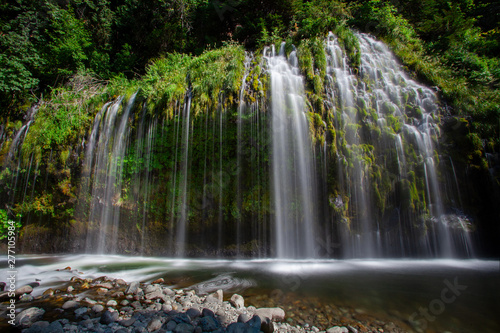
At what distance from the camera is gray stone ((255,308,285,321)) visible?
2812mm

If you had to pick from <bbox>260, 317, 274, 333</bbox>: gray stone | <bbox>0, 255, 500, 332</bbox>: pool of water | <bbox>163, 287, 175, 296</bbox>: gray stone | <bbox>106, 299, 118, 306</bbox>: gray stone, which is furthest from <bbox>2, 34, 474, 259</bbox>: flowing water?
<bbox>260, 317, 274, 333</bbox>: gray stone

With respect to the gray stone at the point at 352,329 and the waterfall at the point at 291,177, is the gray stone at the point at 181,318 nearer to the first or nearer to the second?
the gray stone at the point at 352,329

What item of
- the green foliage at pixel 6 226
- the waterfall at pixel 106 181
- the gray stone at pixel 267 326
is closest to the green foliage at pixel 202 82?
the waterfall at pixel 106 181

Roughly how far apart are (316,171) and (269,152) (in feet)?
4.70

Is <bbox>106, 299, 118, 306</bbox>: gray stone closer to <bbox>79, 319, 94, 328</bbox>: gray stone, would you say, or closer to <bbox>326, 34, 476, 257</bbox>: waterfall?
<bbox>79, 319, 94, 328</bbox>: gray stone

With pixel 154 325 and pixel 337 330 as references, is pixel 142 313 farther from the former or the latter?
pixel 337 330

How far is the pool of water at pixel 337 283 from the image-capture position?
2.97 m

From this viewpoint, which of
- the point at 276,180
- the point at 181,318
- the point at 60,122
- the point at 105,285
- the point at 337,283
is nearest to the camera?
the point at 181,318

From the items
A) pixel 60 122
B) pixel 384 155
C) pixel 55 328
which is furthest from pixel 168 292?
pixel 60 122

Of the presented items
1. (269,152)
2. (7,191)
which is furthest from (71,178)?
(269,152)

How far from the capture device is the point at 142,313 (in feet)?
9.36

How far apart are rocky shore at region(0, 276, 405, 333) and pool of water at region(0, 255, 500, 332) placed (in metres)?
0.26

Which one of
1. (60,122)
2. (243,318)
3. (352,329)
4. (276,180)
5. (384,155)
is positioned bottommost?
(352,329)

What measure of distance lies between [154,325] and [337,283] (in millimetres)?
3118
